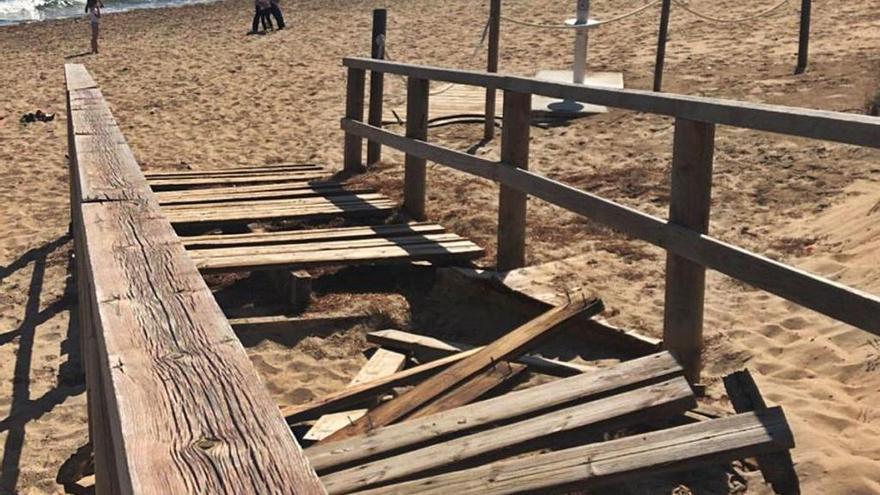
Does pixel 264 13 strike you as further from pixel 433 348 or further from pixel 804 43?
pixel 433 348

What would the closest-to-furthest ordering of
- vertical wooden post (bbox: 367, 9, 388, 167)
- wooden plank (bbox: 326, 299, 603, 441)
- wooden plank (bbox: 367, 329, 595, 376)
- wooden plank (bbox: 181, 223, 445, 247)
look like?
wooden plank (bbox: 326, 299, 603, 441) < wooden plank (bbox: 367, 329, 595, 376) < wooden plank (bbox: 181, 223, 445, 247) < vertical wooden post (bbox: 367, 9, 388, 167)

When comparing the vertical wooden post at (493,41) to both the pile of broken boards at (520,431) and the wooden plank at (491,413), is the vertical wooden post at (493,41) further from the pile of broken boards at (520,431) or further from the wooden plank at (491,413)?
the wooden plank at (491,413)

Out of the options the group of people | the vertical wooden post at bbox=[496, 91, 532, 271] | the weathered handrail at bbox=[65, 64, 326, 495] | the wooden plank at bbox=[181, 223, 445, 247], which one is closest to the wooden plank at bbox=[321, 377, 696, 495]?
the weathered handrail at bbox=[65, 64, 326, 495]

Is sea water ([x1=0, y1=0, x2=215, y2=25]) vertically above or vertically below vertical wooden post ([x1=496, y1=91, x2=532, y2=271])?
above

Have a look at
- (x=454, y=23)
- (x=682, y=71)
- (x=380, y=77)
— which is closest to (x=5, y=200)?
(x=380, y=77)

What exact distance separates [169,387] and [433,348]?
3.36 metres

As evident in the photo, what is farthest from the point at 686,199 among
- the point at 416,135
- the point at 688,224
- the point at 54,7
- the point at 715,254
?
the point at 54,7

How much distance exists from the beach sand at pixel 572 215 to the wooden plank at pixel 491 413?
1.41ft

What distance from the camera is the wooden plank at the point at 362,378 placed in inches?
151

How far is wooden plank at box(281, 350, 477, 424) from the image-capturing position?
13.0ft

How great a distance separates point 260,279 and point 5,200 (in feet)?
11.6

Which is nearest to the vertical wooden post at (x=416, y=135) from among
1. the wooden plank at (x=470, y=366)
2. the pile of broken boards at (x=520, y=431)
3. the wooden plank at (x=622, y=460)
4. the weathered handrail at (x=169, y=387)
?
the wooden plank at (x=470, y=366)

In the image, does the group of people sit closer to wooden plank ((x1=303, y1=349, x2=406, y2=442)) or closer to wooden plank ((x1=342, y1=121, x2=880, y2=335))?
wooden plank ((x1=342, y1=121, x2=880, y2=335))

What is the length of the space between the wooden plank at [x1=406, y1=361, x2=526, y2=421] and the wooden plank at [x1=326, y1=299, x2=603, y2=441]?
24 mm
